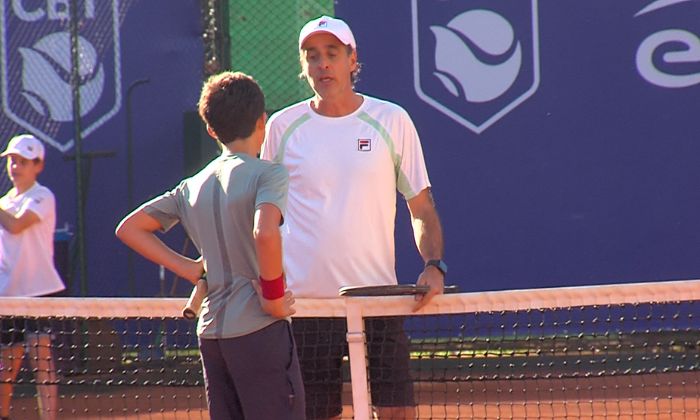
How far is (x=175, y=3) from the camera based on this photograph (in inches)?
381

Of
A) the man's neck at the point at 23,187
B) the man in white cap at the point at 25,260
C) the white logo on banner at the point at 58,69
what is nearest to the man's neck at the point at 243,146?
the man in white cap at the point at 25,260

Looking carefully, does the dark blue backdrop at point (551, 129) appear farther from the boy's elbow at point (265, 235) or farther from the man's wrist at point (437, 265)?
the boy's elbow at point (265, 235)

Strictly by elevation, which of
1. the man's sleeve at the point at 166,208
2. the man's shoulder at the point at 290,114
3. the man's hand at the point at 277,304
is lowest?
the man's hand at the point at 277,304

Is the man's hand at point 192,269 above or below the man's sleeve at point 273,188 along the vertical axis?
below

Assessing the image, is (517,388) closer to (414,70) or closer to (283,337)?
(414,70)

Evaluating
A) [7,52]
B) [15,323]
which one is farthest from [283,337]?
[7,52]

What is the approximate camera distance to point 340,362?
4.02m

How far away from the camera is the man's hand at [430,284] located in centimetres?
385

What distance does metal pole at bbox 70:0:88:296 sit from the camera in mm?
9344

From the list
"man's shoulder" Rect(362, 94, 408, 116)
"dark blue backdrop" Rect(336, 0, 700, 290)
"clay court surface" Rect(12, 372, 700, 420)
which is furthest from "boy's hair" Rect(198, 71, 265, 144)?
"dark blue backdrop" Rect(336, 0, 700, 290)

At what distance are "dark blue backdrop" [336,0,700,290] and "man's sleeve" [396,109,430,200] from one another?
5003 millimetres

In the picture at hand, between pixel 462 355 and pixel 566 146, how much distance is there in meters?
3.31

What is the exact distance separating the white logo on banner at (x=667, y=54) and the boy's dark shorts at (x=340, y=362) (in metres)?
5.41

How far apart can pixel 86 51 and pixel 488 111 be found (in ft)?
10.6
